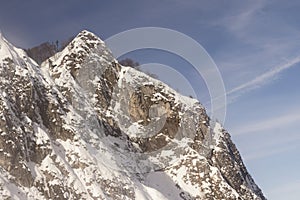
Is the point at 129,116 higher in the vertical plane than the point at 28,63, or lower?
higher

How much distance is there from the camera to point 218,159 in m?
95.5

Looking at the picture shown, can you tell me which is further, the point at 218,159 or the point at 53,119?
the point at 218,159

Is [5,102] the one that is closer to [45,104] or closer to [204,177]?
[45,104]

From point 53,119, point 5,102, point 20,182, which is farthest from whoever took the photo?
point 53,119

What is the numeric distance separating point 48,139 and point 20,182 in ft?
30.2

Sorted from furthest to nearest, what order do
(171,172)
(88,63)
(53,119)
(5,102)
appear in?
(88,63) < (171,172) < (53,119) < (5,102)

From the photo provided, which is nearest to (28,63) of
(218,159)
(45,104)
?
(45,104)

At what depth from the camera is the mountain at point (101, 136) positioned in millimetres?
61188

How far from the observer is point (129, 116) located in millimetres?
91688

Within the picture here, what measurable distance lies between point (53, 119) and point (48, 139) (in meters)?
5.16

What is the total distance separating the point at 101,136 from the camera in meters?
77.2

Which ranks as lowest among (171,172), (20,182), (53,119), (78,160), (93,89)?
(20,182)

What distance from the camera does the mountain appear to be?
61188mm

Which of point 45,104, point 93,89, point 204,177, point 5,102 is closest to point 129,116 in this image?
point 93,89
